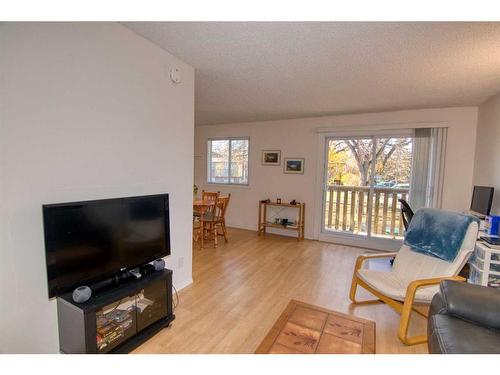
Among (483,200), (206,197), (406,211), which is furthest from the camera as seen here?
(206,197)

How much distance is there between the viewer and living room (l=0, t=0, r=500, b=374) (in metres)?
1.33

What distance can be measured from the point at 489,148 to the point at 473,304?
8.50 ft

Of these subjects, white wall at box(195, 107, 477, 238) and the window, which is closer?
white wall at box(195, 107, 477, 238)

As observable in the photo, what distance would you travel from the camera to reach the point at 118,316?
1.63 m

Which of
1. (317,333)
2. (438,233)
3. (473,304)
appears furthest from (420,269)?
(317,333)

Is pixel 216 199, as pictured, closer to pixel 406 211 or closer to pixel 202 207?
pixel 202 207

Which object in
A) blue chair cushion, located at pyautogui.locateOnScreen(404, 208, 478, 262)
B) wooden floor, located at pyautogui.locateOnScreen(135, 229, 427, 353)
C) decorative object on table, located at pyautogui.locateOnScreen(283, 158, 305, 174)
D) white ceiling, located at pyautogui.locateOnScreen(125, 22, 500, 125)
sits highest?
white ceiling, located at pyautogui.locateOnScreen(125, 22, 500, 125)

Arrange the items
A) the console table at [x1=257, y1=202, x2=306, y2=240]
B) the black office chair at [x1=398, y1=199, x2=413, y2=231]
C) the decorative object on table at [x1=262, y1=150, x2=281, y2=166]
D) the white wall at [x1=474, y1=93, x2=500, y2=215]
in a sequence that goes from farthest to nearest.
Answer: the decorative object on table at [x1=262, y1=150, x2=281, y2=166] < the console table at [x1=257, y1=202, x2=306, y2=240] < the black office chair at [x1=398, y1=199, x2=413, y2=231] < the white wall at [x1=474, y1=93, x2=500, y2=215]

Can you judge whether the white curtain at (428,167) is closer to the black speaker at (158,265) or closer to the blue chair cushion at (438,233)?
the blue chair cushion at (438,233)

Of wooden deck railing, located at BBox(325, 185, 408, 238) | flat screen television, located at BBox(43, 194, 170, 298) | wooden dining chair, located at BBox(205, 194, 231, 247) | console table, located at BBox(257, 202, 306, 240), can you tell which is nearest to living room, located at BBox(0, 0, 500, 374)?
flat screen television, located at BBox(43, 194, 170, 298)

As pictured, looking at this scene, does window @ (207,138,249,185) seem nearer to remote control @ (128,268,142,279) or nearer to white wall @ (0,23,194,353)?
white wall @ (0,23,194,353)

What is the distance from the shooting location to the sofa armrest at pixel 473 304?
4.25 feet
